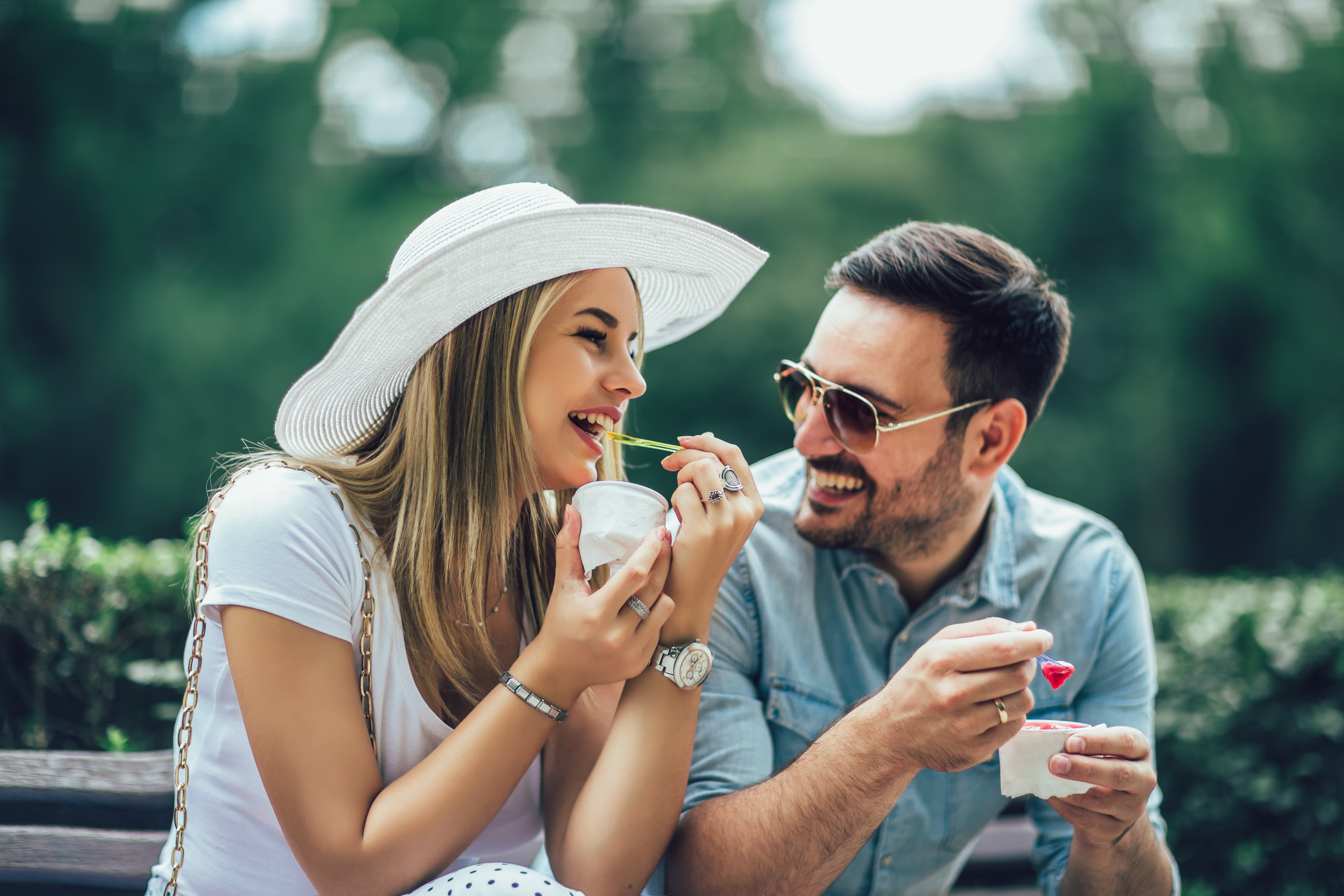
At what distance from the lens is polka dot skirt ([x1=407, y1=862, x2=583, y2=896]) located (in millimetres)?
1931

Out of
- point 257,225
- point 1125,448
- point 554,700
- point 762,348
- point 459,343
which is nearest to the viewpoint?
point 554,700

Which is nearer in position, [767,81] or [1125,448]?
[1125,448]

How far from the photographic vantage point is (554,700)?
2.11 meters

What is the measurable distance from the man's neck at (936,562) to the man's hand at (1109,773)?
80cm

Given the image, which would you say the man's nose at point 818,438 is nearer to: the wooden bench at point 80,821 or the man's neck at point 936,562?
the man's neck at point 936,562

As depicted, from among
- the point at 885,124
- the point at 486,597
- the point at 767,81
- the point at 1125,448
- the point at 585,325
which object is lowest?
the point at 1125,448

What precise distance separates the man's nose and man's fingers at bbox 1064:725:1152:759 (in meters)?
1.02

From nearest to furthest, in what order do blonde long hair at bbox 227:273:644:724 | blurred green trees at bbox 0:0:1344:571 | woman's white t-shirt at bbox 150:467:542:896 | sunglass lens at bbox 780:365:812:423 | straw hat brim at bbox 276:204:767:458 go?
woman's white t-shirt at bbox 150:467:542:896 → straw hat brim at bbox 276:204:767:458 → blonde long hair at bbox 227:273:644:724 → sunglass lens at bbox 780:365:812:423 → blurred green trees at bbox 0:0:1344:571

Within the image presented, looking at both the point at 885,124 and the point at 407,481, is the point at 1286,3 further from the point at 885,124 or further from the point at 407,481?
the point at 407,481

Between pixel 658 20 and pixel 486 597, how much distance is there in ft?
71.5

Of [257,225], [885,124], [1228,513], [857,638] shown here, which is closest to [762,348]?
[885,124]

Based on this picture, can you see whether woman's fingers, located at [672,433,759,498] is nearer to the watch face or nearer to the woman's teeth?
the woman's teeth

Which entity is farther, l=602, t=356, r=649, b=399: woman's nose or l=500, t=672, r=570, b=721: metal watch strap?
l=602, t=356, r=649, b=399: woman's nose

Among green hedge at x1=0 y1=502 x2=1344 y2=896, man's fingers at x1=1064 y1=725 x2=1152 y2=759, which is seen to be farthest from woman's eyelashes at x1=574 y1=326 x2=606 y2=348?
green hedge at x1=0 y1=502 x2=1344 y2=896
